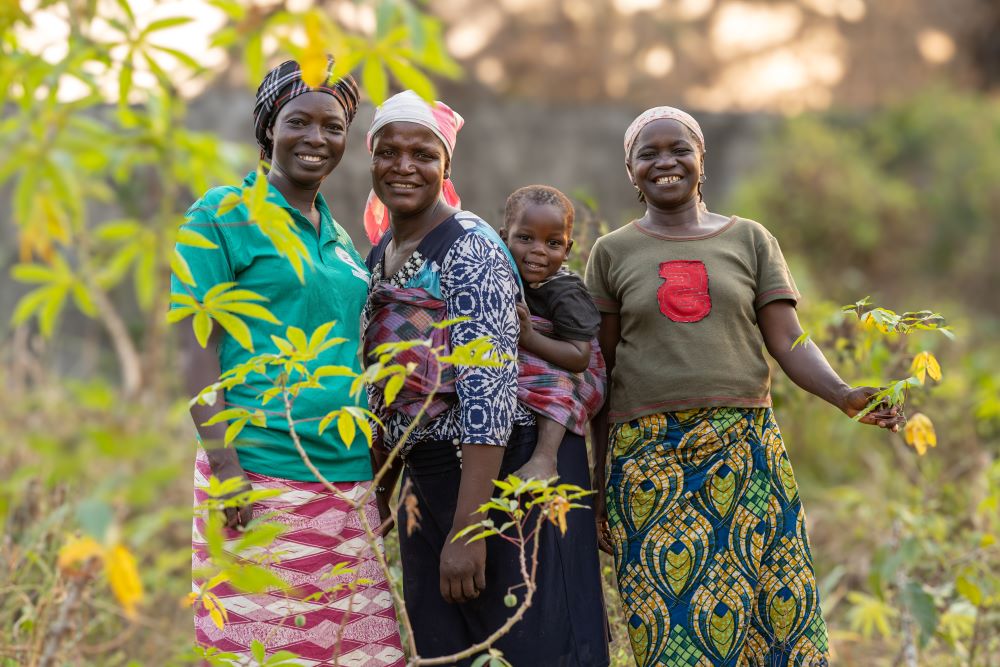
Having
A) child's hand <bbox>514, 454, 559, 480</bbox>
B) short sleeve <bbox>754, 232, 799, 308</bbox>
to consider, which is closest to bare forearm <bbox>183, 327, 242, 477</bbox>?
child's hand <bbox>514, 454, 559, 480</bbox>

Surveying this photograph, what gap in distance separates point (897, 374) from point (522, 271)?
1517 mm

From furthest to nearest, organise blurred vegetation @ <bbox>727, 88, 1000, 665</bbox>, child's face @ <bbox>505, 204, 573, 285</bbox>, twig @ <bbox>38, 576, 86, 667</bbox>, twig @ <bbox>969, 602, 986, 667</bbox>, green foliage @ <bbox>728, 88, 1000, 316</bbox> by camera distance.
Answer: green foliage @ <bbox>728, 88, 1000, 316</bbox> → blurred vegetation @ <bbox>727, 88, 1000, 665</bbox> → twig @ <bbox>969, 602, 986, 667</bbox> → child's face @ <bbox>505, 204, 573, 285</bbox> → twig @ <bbox>38, 576, 86, 667</bbox>

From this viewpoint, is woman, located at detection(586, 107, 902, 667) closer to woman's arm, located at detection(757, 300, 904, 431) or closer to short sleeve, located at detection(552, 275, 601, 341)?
woman's arm, located at detection(757, 300, 904, 431)

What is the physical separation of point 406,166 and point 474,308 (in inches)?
13.5

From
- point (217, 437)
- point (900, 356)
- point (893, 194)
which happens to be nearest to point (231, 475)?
point (217, 437)

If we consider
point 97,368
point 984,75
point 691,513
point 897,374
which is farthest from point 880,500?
point 984,75

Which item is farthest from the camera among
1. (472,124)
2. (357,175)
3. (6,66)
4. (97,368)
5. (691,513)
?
(472,124)

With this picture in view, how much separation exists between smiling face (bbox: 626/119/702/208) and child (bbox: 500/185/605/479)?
0.20 meters

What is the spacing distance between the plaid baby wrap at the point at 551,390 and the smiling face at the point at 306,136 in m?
0.58

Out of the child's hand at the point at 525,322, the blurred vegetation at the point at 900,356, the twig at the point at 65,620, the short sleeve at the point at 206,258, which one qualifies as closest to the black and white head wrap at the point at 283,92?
the short sleeve at the point at 206,258

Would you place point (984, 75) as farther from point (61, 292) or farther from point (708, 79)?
point (61, 292)

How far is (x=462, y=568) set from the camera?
203 centimetres

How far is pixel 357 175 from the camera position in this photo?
9102 mm

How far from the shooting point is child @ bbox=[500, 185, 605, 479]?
2.15 meters
